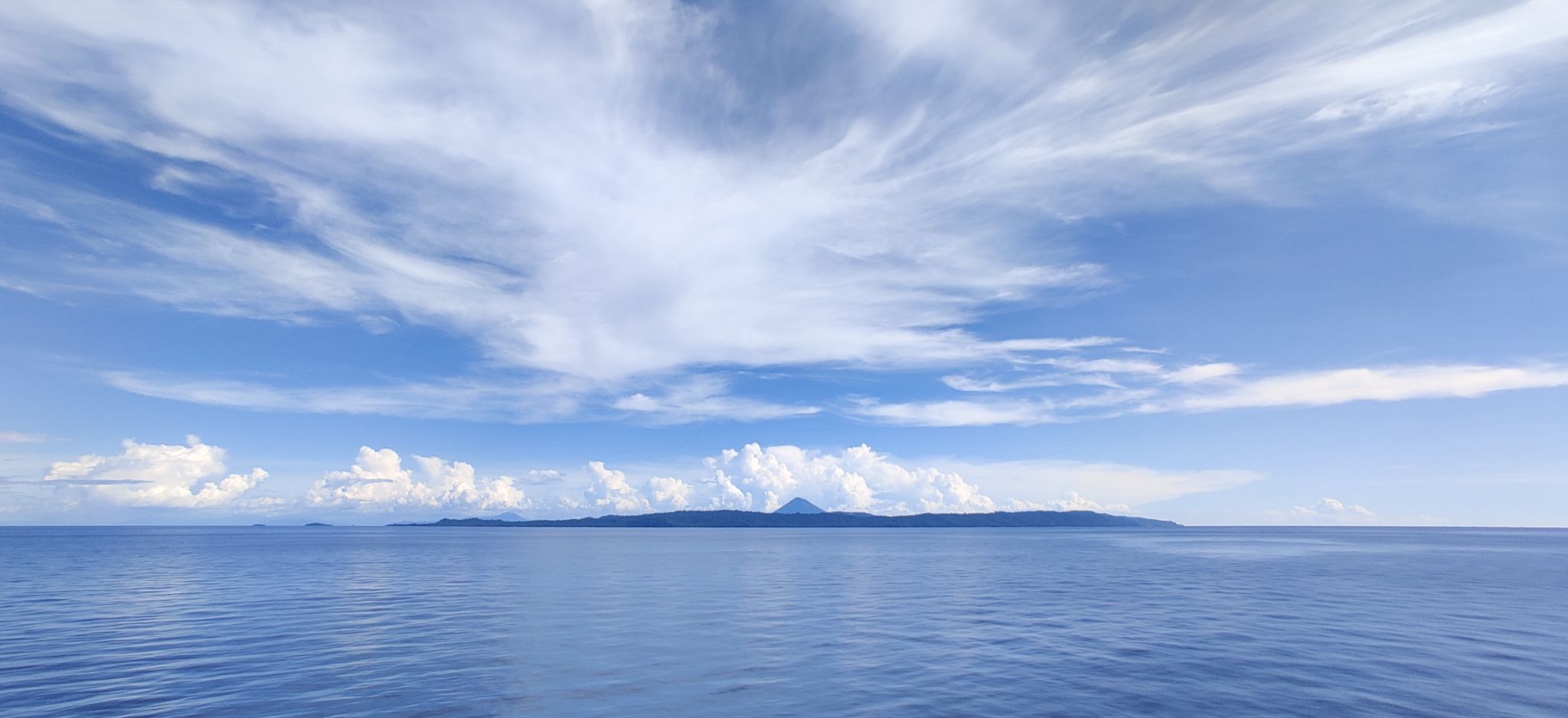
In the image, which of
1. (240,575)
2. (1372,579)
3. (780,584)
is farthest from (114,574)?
(1372,579)

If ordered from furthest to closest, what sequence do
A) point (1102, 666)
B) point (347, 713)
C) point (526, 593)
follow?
1. point (526, 593)
2. point (1102, 666)
3. point (347, 713)

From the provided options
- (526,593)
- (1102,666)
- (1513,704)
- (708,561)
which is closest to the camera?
(1513,704)

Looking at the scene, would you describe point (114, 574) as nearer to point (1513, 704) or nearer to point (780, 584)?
point (780, 584)

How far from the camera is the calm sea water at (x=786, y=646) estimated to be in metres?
25.3

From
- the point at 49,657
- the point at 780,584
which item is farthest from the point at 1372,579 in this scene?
the point at 49,657

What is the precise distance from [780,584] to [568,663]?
1570 inches

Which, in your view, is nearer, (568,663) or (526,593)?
(568,663)

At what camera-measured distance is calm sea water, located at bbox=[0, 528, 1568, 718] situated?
25297mm

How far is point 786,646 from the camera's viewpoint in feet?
117

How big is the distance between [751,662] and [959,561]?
269 ft

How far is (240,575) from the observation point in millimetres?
78438

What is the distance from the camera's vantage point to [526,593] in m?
61.0

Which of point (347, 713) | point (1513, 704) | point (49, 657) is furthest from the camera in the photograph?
point (49, 657)

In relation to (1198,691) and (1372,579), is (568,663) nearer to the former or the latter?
(1198,691)
